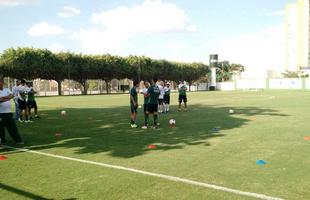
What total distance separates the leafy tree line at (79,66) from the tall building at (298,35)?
83.2 m

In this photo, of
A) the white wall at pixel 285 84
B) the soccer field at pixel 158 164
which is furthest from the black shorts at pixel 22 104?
the white wall at pixel 285 84

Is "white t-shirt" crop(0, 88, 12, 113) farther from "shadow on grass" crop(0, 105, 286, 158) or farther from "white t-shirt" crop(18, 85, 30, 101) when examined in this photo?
"white t-shirt" crop(18, 85, 30, 101)

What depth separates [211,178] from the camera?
625 centimetres

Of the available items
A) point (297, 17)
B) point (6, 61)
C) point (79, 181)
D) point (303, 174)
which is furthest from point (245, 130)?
point (297, 17)

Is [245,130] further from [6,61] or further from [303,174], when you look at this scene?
[6,61]

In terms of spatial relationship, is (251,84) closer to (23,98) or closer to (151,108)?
(151,108)

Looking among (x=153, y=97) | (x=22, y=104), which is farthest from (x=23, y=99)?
(x=153, y=97)

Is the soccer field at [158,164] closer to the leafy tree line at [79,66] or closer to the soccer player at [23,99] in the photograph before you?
the soccer player at [23,99]

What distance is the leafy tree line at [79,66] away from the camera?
52.2 metres

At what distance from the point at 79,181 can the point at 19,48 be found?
52433mm

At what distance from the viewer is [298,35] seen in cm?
14125

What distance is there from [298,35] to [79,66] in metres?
115

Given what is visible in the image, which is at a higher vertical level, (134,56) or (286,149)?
(134,56)

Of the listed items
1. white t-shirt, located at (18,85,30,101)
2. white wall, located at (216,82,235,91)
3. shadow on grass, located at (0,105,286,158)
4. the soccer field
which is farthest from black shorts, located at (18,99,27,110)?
white wall, located at (216,82,235,91)
